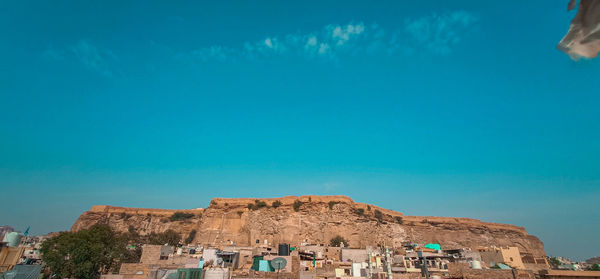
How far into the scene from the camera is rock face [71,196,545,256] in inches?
2021

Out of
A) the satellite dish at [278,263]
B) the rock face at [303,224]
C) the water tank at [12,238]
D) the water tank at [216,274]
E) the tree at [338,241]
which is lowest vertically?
the water tank at [216,274]

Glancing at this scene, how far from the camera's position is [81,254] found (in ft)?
84.7

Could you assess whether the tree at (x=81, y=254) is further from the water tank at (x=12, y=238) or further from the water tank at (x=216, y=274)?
the water tank at (x=216, y=274)

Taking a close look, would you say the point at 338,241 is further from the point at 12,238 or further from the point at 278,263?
the point at 12,238

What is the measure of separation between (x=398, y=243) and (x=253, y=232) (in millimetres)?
27576

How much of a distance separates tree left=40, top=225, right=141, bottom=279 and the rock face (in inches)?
871

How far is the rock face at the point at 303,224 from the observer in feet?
168

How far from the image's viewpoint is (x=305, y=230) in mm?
51250

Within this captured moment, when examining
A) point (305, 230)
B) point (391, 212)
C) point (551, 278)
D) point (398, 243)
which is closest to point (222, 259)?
point (551, 278)

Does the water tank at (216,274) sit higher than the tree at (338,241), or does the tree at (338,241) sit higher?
the tree at (338,241)

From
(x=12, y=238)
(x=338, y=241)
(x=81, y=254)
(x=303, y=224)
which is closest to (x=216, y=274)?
(x=81, y=254)

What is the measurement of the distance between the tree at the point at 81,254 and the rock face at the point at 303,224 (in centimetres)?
2213

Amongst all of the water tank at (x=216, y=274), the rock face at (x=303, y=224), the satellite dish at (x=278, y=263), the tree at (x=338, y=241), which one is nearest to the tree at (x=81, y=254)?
the water tank at (x=216, y=274)

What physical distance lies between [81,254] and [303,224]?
107 ft
